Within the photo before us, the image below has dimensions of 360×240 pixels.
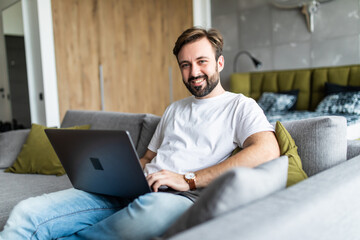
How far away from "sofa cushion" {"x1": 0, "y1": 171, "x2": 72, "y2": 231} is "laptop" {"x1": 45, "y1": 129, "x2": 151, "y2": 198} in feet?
1.95

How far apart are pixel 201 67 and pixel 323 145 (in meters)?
0.65

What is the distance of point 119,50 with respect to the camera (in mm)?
4629

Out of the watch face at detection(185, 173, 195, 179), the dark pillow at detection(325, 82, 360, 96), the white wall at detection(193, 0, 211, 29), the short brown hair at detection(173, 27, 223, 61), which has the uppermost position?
the white wall at detection(193, 0, 211, 29)

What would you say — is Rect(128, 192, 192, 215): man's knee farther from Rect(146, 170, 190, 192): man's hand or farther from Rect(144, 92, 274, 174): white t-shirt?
Rect(144, 92, 274, 174): white t-shirt

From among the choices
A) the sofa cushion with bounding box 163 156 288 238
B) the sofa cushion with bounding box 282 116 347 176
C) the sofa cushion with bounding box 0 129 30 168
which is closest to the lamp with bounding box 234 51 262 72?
the sofa cushion with bounding box 0 129 30 168

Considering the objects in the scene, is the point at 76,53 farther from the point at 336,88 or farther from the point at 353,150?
the point at 353,150

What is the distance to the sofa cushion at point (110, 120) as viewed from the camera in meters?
2.36

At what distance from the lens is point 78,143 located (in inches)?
49.6

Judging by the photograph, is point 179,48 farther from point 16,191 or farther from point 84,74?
point 84,74

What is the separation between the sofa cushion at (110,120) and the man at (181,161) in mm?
574

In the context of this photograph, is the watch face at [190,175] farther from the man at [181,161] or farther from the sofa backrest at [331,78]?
the sofa backrest at [331,78]

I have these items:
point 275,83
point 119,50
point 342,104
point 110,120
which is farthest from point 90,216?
point 275,83

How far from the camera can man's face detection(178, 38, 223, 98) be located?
1.63 m

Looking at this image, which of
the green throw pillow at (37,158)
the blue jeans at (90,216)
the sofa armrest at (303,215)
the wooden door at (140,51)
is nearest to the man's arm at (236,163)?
the blue jeans at (90,216)
